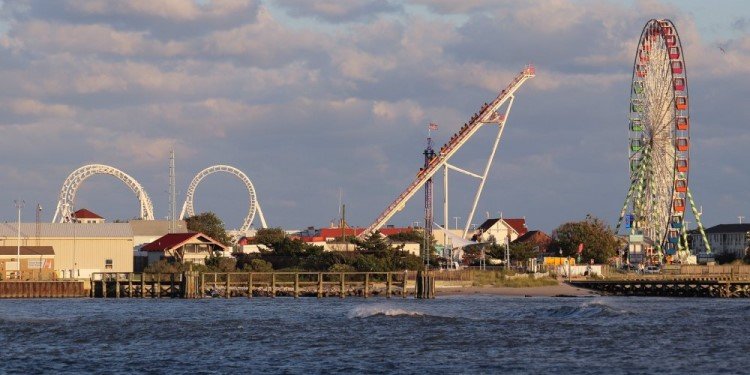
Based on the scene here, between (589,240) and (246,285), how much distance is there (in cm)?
4265

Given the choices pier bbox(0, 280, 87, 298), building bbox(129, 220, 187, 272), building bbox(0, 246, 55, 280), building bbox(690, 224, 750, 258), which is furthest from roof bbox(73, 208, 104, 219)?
building bbox(690, 224, 750, 258)

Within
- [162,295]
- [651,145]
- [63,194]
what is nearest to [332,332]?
[162,295]

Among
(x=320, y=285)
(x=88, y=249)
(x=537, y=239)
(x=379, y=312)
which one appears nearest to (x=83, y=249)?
(x=88, y=249)

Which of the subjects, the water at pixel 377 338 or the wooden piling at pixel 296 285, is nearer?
the water at pixel 377 338

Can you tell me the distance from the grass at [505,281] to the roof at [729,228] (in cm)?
6625

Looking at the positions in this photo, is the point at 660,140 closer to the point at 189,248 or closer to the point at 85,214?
the point at 189,248

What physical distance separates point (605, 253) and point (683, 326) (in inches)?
2537

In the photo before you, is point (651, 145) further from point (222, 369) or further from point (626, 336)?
point (222, 369)

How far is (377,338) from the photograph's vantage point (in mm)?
48594

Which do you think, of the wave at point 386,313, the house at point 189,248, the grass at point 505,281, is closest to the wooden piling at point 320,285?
the grass at point 505,281

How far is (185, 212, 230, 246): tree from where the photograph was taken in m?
134

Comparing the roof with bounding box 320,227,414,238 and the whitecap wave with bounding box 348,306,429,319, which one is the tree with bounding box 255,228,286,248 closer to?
the roof with bounding box 320,227,414,238

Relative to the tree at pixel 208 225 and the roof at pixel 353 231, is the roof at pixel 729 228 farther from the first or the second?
the tree at pixel 208 225

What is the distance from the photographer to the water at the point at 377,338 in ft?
129
